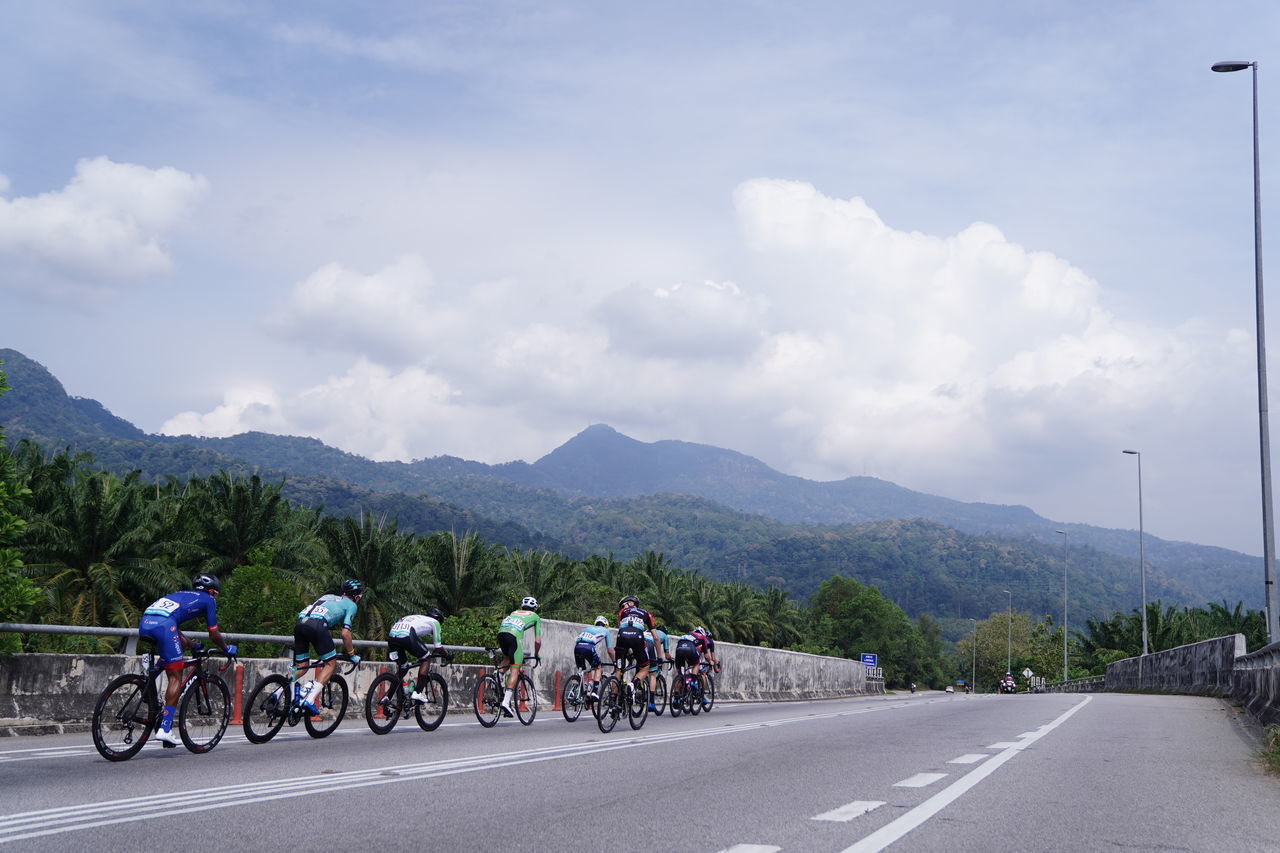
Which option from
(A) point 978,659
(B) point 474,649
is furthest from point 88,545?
(A) point 978,659

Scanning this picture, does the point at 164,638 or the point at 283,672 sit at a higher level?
the point at 164,638

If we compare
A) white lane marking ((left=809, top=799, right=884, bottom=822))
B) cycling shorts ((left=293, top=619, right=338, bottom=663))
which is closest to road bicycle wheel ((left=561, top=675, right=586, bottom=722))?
cycling shorts ((left=293, top=619, right=338, bottom=663))

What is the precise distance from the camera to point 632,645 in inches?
638

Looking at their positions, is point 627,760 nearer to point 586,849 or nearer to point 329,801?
point 329,801

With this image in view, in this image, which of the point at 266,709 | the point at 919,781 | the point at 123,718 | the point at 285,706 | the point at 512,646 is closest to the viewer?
the point at 919,781

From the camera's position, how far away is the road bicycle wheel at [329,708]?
1222cm

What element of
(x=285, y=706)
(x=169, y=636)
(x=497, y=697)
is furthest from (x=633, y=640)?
(x=169, y=636)

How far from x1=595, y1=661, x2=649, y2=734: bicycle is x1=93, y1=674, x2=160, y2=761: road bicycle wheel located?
6039mm

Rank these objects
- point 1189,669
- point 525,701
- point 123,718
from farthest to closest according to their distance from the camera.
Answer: point 1189,669 < point 525,701 < point 123,718

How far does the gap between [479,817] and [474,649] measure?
13.2 m

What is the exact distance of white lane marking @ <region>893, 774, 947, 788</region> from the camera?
8797 mm

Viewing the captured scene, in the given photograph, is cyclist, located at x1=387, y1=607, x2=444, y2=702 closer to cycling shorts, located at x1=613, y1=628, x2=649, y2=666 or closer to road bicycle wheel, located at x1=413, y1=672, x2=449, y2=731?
road bicycle wheel, located at x1=413, y1=672, x2=449, y2=731

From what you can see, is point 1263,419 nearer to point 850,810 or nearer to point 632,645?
point 632,645

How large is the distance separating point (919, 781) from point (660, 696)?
10.9m
